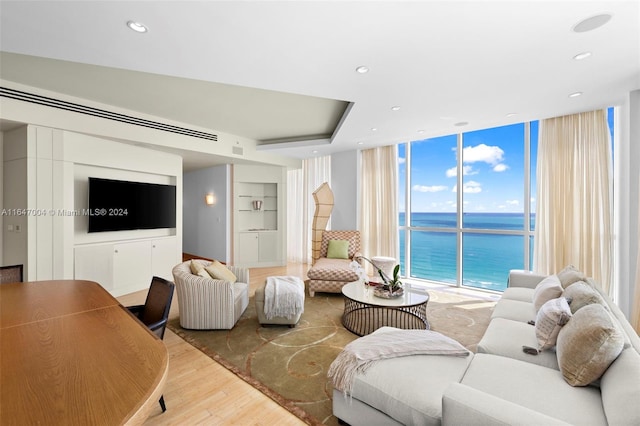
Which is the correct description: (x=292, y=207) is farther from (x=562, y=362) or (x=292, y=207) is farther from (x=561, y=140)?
(x=562, y=362)

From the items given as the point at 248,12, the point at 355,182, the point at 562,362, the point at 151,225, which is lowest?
the point at 562,362

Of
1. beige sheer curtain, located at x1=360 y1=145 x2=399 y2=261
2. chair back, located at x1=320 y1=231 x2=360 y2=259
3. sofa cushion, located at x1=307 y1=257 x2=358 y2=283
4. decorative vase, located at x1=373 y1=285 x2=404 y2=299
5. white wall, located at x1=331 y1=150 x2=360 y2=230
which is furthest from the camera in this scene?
white wall, located at x1=331 y1=150 x2=360 y2=230

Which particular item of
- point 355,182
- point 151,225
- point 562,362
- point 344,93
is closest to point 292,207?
point 355,182

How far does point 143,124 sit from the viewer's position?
432 cm

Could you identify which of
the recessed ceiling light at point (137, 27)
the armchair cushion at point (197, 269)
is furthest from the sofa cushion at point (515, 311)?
the recessed ceiling light at point (137, 27)

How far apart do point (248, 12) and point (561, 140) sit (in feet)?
14.1

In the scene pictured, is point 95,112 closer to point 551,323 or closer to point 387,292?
point 387,292

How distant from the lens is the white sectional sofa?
3.80ft

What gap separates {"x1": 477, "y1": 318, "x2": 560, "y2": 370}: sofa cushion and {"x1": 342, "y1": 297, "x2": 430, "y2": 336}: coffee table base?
0.88 metres

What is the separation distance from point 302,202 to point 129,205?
392 centimetres

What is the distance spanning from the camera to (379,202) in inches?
222

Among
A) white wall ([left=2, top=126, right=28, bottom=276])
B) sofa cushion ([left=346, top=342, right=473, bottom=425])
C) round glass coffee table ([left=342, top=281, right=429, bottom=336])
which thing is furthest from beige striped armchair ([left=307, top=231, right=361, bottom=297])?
white wall ([left=2, top=126, right=28, bottom=276])

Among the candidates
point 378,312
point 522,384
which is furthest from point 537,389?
point 378,312

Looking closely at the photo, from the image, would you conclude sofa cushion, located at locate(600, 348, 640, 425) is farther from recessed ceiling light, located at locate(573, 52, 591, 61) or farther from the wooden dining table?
recessed ceiling light, located at locate(573, 52, 591, 61)
